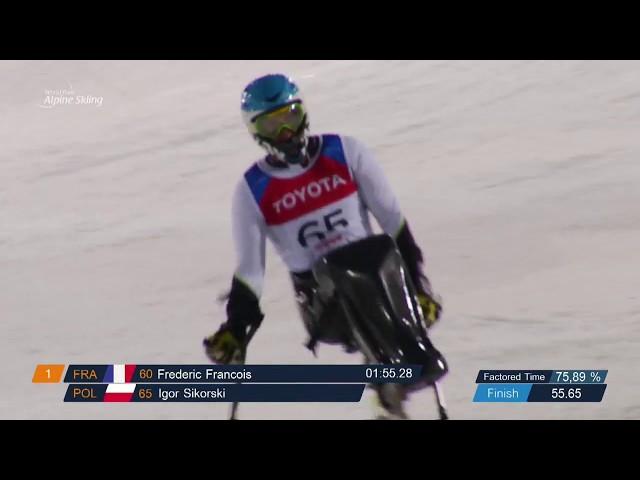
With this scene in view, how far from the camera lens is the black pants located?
18.3 feet

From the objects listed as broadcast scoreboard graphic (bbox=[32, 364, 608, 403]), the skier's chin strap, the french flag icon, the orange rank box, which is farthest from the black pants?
the orange rank box

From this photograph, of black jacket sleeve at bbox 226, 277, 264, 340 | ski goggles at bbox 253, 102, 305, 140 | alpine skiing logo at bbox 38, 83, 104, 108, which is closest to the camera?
ski goggles at bbox 253, 102, 305, 140

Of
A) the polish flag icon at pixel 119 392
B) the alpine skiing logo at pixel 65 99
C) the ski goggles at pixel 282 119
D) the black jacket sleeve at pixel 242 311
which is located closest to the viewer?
the ski goggles at pixel 282 119

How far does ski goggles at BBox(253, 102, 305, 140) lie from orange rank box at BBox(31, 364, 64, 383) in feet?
4.45

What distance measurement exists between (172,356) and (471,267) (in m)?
1.33

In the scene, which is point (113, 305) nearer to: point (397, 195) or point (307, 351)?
point (307, 351)

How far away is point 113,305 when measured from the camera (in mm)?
6180

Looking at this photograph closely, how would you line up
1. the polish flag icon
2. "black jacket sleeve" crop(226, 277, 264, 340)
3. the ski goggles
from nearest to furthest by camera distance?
the ski goggles
"black jacket sleeve" crop(226, 277, 264, 340)
the polish flag icon

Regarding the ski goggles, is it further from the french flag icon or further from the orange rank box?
the orange rank box

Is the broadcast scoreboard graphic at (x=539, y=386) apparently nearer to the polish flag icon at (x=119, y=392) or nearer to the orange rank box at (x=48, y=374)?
the polish flag icon at (x=119, y=392)

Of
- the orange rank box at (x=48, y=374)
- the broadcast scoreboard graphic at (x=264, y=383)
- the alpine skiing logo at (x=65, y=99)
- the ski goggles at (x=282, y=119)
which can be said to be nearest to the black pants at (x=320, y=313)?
the broadcast scoreboard graphic at (x=264, y=383)

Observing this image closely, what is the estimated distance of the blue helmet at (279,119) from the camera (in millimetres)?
5574

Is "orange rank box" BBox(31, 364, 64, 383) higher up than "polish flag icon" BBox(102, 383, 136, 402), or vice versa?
"orange rank box" BBox(31, 364, 64, 383)

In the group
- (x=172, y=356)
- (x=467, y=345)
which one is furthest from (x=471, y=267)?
(x=172, y=356)
